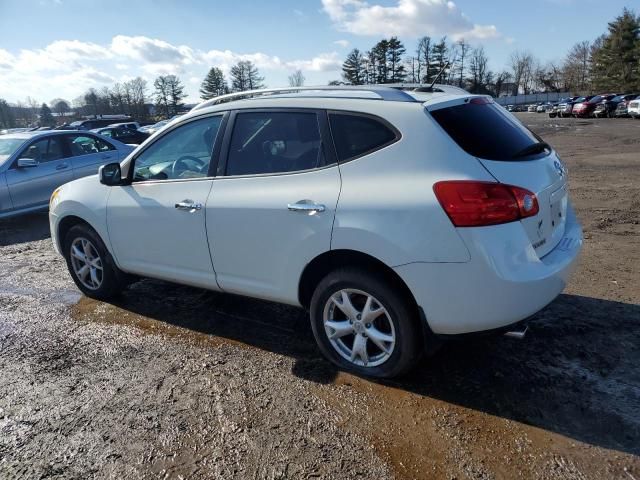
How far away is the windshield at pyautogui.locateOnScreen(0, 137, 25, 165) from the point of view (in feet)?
29.6

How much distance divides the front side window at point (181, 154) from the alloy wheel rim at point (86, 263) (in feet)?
3.38

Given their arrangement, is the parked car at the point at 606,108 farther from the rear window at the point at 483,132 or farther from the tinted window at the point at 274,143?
the tinted window at the point at 274,143

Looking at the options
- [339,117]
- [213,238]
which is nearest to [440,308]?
[339,117]

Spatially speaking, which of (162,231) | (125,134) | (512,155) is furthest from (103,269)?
(125,134)

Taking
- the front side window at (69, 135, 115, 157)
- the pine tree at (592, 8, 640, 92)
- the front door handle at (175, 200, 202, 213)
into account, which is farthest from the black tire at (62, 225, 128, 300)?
the pine tree at (592, 8, 640, 92)

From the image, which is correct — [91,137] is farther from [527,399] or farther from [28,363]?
[527,399]

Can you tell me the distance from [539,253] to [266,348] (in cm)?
205

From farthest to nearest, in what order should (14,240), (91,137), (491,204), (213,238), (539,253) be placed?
1. (91,137)
2. (14,240)
3. (213,238)
4. (539,253)
5. (491,204)

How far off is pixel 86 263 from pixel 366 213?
3266mm

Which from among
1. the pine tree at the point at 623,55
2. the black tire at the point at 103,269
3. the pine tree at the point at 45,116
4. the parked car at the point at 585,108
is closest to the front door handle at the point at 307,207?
the black tire at the point at 103,269

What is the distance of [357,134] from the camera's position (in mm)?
3156

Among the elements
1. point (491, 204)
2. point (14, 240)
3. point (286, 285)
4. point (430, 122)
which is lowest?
point (14, 240)

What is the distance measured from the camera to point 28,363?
388 cm

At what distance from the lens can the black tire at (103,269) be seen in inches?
186
